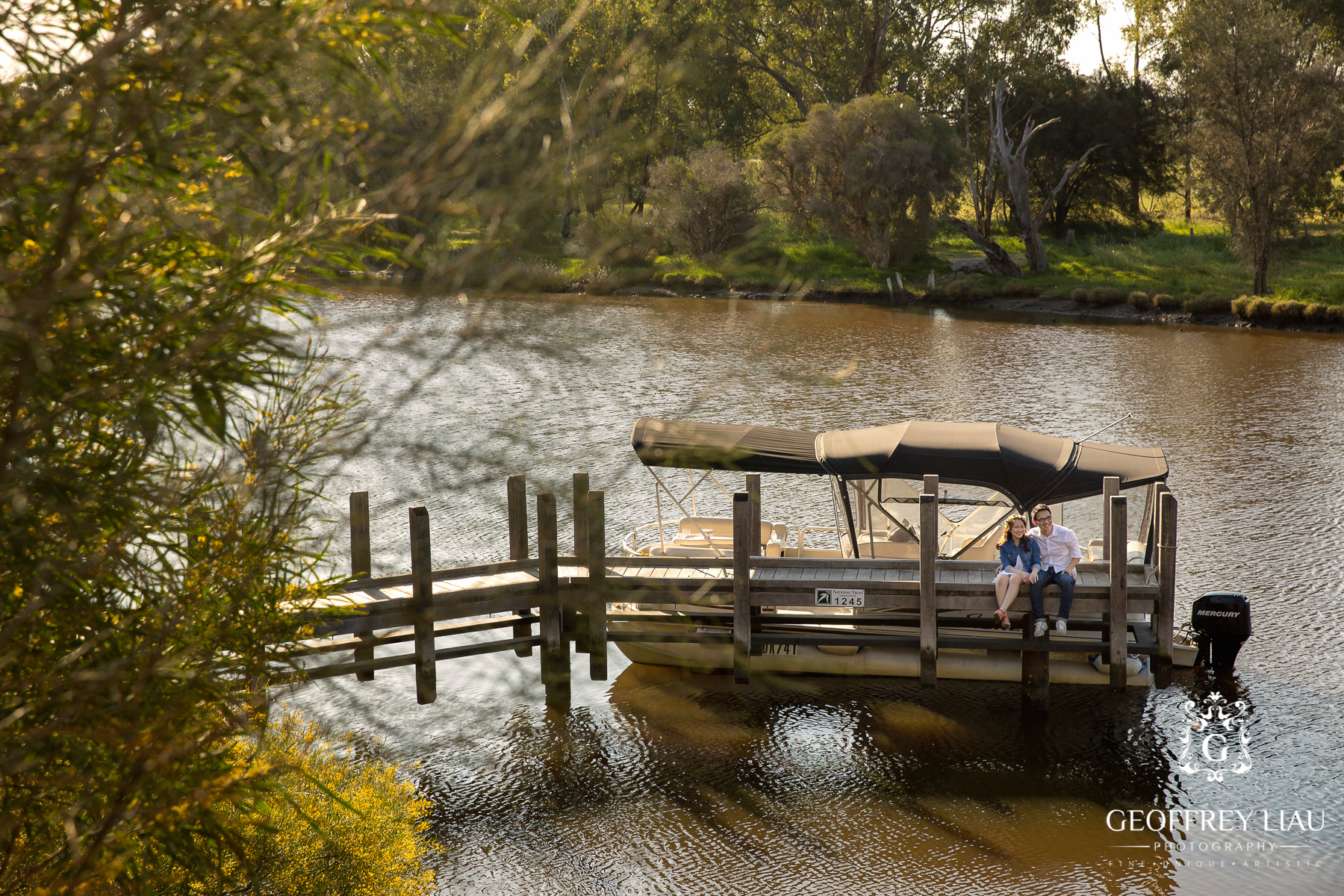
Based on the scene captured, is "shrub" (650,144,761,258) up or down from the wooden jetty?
up

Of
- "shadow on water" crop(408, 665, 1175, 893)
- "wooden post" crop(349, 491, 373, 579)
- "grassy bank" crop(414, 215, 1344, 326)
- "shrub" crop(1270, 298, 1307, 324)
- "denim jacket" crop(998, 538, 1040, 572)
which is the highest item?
"grassy bank" crop(414, 215, 1344, 326)

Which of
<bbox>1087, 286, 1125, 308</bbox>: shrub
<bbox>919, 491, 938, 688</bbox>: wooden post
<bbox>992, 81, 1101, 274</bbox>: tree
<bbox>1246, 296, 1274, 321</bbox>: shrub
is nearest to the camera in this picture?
<bbox>919, 491, 938, 688</bbox>: wooden post

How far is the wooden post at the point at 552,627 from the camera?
39.1ft

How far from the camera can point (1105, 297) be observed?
46.9 m

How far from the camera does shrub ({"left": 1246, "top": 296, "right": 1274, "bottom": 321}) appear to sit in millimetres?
41688

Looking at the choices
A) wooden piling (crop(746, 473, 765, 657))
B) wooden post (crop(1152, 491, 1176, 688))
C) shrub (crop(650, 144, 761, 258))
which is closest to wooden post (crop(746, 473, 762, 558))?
wooden piling (crop(746, 473, 765, 657))

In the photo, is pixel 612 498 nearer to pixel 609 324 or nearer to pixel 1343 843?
pixel 1343 843

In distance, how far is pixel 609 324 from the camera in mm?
3035

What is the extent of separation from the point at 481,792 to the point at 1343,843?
340 inches

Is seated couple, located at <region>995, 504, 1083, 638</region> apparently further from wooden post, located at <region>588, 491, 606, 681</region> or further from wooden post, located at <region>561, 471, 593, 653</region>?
wooden post, located at <region>561, 471, 593, 653</region>

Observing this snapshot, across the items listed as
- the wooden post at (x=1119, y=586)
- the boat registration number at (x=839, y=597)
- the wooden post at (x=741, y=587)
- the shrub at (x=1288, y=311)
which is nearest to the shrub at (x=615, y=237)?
the wooden post at (x=741, y=587)

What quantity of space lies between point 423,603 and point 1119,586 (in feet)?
25.0

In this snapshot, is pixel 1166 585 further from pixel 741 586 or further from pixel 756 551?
pixel 741 586

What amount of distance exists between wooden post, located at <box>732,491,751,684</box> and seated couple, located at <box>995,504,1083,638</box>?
2817mm
